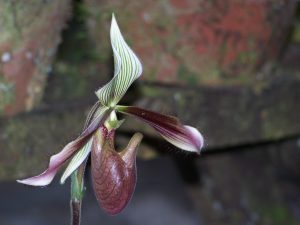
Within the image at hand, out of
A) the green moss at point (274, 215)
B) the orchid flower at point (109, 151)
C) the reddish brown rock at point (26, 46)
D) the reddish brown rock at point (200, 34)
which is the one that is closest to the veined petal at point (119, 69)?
the orchid flower at point (109, 151)

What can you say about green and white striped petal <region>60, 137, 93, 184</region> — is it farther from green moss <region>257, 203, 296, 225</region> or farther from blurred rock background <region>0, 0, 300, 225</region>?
green moss <region>257, 203, 296, 225</region>

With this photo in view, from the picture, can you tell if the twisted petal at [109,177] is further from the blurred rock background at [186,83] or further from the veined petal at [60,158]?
the blurred rock background at [186,83]

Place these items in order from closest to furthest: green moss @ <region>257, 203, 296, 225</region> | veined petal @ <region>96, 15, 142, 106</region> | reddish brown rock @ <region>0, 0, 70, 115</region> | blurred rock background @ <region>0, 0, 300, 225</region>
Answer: veined petal @ <region>96, 15, 142, 106</region> → reddish brown rock @ <region>0, 0, 70, 115</region> → blurred rock background @ <region>0, 0, 300, 225</region> → green moss @ <region>257, 203, 296, 225</region>

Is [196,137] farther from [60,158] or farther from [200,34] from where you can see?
[200,34]

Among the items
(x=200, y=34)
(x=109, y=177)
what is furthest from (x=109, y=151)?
(x=200, y=34)

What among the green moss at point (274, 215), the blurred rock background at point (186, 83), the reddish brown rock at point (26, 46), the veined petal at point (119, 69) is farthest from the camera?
the green moss at point (274, 215)

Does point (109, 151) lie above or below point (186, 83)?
above

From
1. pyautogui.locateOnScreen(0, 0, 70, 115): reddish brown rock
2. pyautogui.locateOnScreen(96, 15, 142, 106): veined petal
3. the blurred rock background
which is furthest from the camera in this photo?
the blurred rock background

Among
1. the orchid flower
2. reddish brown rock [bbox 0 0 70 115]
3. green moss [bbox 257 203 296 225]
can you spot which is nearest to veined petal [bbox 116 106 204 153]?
the orchid flower
